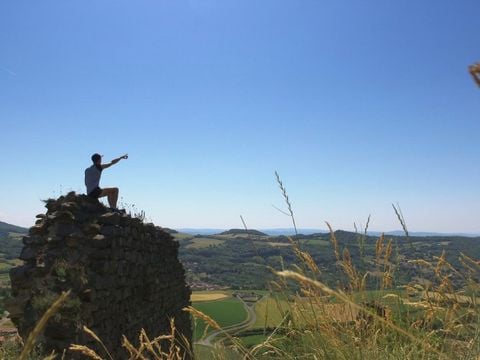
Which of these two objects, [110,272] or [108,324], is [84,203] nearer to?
[110,272]

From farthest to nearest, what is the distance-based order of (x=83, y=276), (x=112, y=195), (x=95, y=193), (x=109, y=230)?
(x=112, y=195) < (x=95, y=193) < (x=109, y=230) < (x=83, y=276)

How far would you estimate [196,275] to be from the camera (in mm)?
90125

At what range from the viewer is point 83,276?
6215 mm

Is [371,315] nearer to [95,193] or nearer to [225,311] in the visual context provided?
[95,193]

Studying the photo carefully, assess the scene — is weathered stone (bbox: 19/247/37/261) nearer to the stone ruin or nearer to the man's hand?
the stone ruin

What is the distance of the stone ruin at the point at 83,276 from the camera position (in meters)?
5.96

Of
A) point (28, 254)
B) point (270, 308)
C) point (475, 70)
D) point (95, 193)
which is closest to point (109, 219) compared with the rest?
point (95, 193)

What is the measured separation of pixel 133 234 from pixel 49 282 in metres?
2.29

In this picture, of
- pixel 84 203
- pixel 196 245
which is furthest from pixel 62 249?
pixel 196 245

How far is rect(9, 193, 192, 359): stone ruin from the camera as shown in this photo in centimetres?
596

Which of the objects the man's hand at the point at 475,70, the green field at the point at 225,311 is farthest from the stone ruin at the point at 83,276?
the green field at the point at 225,311

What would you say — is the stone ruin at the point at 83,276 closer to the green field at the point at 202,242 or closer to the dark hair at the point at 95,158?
the dark hair at the point at 95,158

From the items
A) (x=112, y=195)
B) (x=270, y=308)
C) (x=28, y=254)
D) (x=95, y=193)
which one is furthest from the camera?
(x=112, y=195)

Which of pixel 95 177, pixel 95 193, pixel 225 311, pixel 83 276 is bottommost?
pixel 225 311
